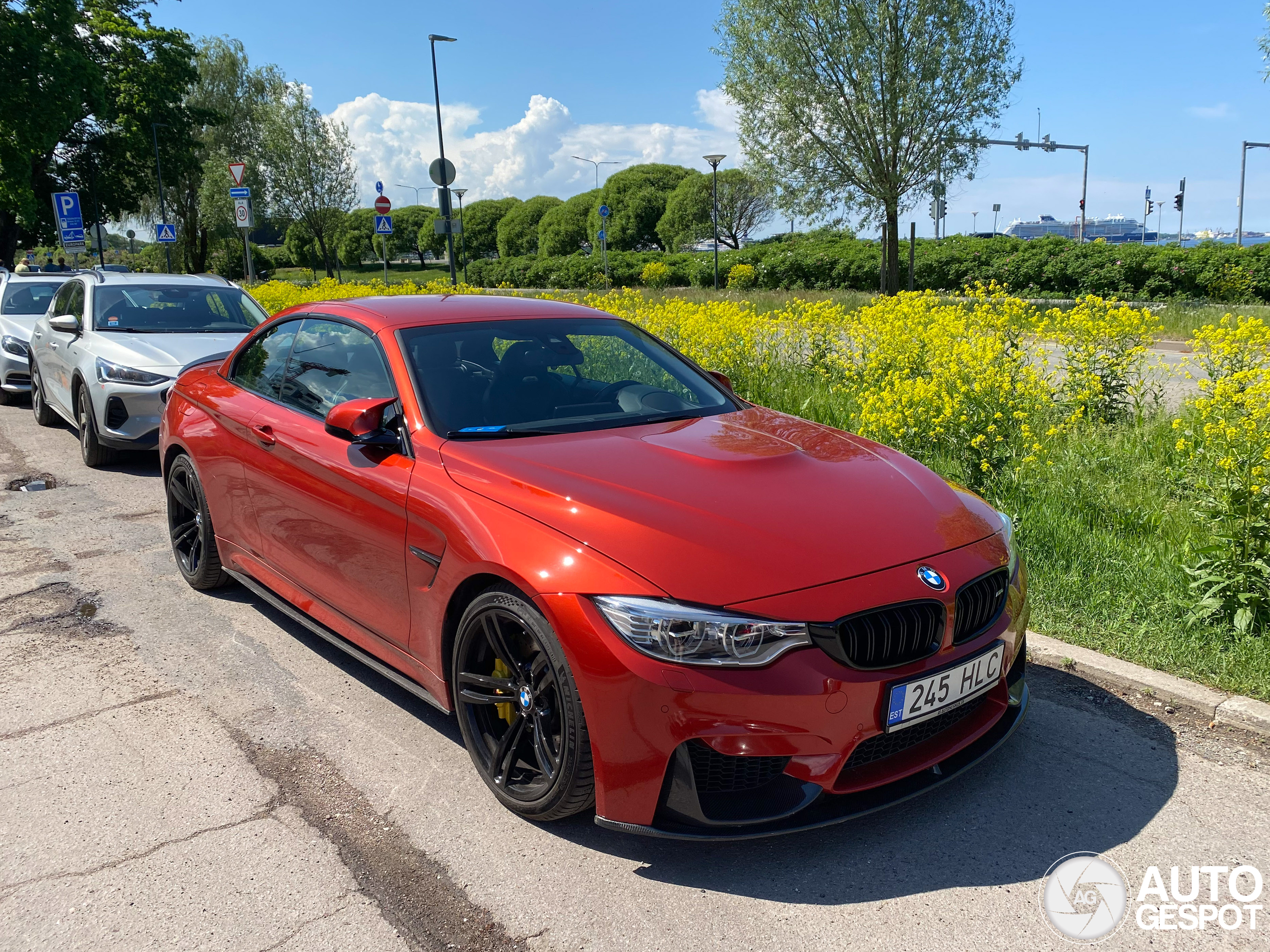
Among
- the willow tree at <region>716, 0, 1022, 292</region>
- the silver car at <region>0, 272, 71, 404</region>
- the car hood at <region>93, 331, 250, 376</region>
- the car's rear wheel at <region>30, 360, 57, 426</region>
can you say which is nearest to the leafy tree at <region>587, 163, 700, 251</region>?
the willow tree at <region>716, 0, 1022, 292</region>

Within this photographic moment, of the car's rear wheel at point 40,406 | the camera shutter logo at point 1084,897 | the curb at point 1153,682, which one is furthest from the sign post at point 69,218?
the camera shutter logo at point 1084,897

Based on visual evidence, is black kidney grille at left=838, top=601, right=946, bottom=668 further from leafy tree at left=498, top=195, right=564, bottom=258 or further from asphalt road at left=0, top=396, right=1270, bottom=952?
leafy tree at left=498, top=195, right=564, bottom=258

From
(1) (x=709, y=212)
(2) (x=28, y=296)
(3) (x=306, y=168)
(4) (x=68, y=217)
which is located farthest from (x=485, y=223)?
(2) (x=28, y=296)

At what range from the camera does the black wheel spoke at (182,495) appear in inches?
206

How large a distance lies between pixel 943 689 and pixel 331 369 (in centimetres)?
281

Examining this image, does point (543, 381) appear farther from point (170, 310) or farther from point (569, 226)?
point (569, 226)

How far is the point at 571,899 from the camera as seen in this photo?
8.70ft

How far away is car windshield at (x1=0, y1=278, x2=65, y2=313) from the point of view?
1347cm

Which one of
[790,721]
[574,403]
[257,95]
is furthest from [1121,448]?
[257,95]

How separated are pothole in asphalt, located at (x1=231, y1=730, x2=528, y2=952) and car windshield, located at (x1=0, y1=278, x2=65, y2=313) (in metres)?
12.6

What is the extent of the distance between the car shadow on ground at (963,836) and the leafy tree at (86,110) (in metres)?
36.0

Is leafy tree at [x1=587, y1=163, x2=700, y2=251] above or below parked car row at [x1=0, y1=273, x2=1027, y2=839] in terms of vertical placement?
above

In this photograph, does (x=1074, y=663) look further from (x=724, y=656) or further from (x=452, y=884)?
(x=452, y=884)

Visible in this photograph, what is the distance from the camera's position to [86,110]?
3766 cm
